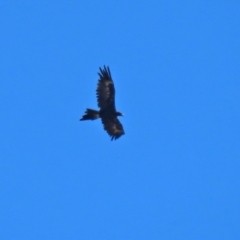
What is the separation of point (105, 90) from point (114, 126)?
1.65m

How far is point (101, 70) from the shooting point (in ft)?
148

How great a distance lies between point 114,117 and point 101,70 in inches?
77.9

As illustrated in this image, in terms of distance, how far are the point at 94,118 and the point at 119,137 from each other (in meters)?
1.40

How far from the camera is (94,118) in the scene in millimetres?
44875

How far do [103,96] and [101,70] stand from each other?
39.9 inches

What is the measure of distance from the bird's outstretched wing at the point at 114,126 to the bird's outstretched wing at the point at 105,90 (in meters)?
0.78

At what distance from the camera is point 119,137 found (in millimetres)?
45562

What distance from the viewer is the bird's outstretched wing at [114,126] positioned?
4559 centimetres

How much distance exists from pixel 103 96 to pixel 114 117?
113 cm

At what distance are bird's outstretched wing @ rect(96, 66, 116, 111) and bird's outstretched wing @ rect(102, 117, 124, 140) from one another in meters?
0.78

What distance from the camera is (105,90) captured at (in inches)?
1768

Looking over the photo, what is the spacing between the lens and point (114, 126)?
150ft

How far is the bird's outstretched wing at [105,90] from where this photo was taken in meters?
44.8

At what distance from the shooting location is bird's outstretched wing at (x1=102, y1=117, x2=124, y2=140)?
45.6 meters
